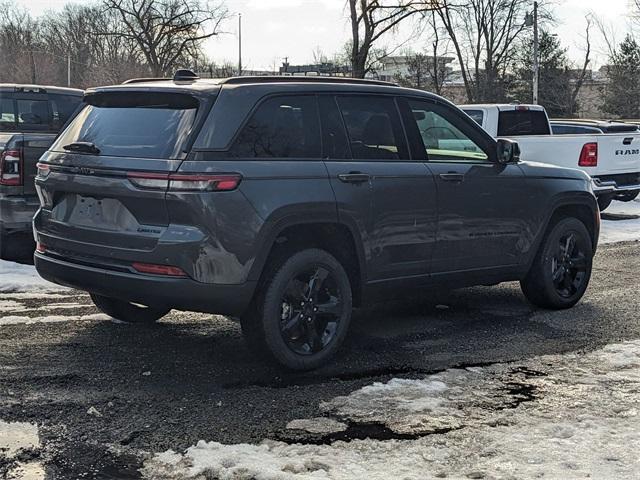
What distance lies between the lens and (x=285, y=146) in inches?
199

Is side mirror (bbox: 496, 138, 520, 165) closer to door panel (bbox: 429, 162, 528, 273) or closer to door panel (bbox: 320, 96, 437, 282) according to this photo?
door panel (bbox: 429, 162, 528, 273)

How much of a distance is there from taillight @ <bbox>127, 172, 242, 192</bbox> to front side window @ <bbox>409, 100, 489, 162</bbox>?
1794 millimetres

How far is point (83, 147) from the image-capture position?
5047mm

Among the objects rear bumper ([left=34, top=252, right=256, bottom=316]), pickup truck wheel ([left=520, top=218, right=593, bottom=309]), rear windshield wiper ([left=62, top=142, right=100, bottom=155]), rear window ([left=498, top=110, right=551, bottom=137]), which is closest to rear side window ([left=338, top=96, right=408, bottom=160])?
rear bumper ([left=34, top=252, right=256, bottom=316])

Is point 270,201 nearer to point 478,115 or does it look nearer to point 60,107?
point 60,107

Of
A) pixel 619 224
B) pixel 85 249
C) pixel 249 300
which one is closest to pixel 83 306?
pixel 85 249

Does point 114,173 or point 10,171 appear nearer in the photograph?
point 114,173

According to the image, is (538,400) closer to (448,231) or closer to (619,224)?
(448,231)

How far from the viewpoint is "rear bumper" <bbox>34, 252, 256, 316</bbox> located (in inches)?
182

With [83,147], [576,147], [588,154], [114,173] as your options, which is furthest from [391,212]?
[588,154]

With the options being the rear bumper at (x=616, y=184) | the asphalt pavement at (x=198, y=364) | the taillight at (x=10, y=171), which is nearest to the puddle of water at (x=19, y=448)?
the asphalt pavement at (x=198, y=364)

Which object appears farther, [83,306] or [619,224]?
[619,224]

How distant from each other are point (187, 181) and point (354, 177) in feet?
3.93

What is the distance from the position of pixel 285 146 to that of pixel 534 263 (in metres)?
2.84
